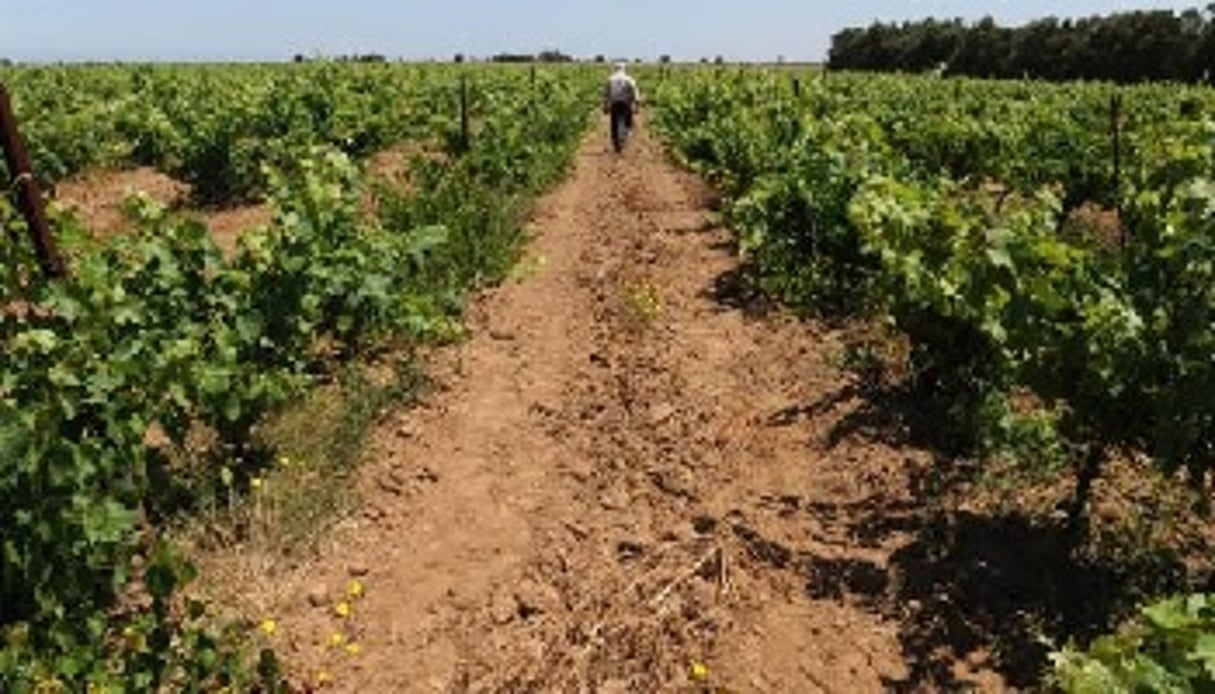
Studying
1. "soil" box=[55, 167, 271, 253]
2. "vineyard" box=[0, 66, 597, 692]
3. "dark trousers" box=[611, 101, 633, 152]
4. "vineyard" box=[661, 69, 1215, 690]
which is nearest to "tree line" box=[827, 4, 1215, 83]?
"dark trousers" box=[611, 101, 633, 152]

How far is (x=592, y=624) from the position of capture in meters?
5.32

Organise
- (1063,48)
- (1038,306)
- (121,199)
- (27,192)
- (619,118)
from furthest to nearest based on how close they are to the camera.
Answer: (1063,48) → (619,118) → (121,199) → (1038,306) → (27,192)

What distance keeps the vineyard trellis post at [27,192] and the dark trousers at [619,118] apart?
1637 cm

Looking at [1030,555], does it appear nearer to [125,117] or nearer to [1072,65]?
[125,117]

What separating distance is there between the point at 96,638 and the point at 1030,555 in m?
4.14

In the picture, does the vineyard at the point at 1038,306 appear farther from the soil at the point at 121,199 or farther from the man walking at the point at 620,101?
the man walking at the point at 620,101

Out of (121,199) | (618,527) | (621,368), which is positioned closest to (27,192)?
(618,527)

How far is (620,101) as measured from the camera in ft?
70.2

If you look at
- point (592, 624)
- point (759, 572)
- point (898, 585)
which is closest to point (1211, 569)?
point (898, 585)

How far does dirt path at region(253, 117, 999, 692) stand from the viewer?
5.15 meters

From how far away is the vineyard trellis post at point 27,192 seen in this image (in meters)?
5.52

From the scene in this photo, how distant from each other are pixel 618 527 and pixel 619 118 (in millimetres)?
16486

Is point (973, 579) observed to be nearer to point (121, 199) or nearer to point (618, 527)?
point (618, 527)

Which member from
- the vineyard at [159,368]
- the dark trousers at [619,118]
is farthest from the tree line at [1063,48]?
the vineyard at [159,368]
